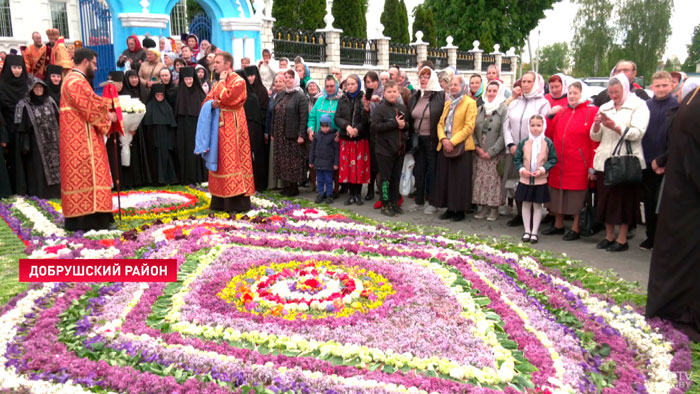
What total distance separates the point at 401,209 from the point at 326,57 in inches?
455

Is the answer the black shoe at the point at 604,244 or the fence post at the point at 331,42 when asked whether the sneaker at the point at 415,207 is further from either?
the fence post at the point at 331,42

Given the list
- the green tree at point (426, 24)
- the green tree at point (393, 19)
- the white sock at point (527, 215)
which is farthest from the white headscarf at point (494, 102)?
the green tree at point (426, 24)

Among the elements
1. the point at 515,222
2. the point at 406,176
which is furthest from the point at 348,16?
the point at 515,222

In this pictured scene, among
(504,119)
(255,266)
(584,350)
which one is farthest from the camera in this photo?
(504,119)

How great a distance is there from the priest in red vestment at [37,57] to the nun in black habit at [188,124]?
379 centimetres

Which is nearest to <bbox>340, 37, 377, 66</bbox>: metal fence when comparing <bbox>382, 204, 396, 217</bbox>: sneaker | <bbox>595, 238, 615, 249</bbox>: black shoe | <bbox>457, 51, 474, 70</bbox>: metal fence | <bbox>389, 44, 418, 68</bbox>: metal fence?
<bbox>389, 44, 418, 68</bbox>: metal fence

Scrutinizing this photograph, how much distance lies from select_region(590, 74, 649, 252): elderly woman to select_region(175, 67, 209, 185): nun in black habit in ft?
21.6

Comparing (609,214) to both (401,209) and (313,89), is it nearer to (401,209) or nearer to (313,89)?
(401,209)

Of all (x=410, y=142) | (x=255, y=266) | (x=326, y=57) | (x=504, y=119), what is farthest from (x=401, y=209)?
(x=326, y=57)

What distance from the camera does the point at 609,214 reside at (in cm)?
632

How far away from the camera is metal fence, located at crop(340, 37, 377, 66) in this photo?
1950 cm

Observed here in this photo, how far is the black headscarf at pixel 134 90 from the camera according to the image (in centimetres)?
977

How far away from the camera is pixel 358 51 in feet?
66.0

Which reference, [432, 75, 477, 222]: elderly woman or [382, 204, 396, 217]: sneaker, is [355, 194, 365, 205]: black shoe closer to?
[382, 204, 396, 217]: sneaker
